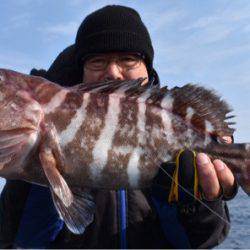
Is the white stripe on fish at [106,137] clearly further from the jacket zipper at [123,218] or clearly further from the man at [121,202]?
the jacket zipper at [123,218]

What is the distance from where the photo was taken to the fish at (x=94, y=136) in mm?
3258

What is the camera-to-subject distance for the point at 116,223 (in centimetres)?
411

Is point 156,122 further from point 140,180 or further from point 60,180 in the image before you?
point 60,180

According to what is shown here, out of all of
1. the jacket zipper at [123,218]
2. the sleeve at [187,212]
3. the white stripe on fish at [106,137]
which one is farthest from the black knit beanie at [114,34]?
the sleeve at [187,212]

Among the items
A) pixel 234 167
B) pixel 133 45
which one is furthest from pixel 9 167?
pixel 133 45

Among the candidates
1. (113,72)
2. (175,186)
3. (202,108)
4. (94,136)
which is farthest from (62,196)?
(113,72)

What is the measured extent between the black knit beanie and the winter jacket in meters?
1.56

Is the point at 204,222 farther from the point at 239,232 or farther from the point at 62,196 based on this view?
the point at 239,232

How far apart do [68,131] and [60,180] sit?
14.5 inches

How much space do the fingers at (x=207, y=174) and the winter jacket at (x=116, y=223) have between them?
0.30m

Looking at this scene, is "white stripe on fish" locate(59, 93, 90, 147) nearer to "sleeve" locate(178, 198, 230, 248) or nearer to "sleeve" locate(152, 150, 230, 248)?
"sleeve" locate(152, 150, 230, 248)

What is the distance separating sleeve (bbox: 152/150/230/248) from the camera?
329 cm

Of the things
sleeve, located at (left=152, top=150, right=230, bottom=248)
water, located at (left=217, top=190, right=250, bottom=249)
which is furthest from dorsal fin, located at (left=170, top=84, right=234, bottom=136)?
water, located at (left=217, top=190, right=250, bottom=249)

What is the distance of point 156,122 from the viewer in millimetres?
3461
